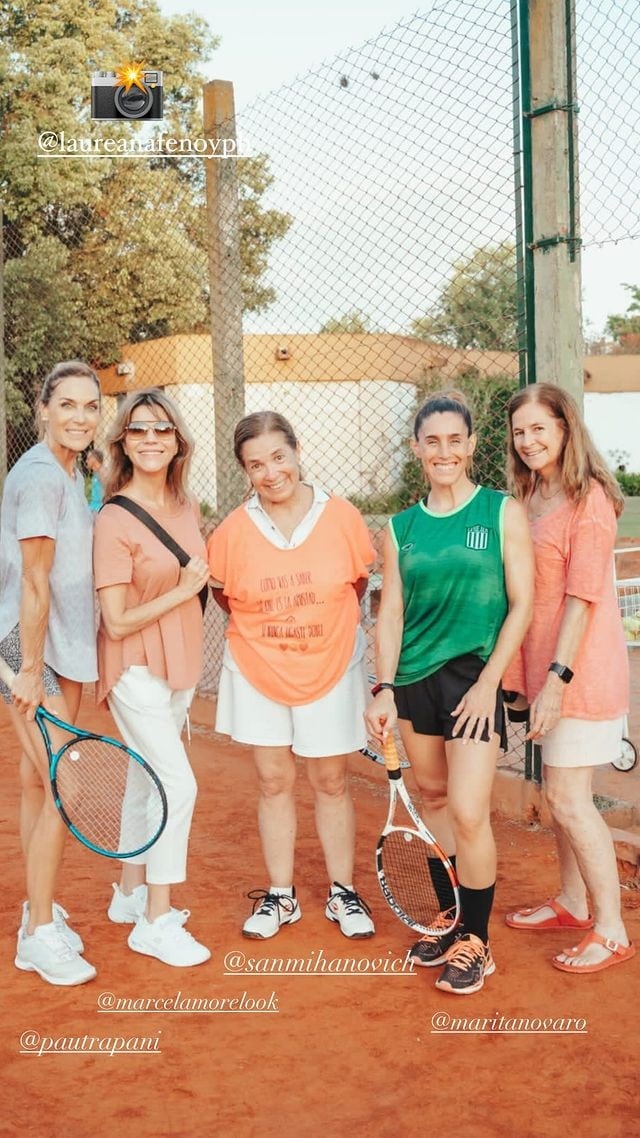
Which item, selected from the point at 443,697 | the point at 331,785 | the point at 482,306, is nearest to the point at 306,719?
the point at 331,785

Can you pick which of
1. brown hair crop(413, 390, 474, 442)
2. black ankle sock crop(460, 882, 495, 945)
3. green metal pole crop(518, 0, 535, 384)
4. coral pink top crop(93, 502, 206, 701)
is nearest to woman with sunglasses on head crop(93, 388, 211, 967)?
coral pink top crop(93, 502, 206, 701)

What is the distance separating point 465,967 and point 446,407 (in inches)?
64.5

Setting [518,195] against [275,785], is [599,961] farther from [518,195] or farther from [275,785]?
[518,195]

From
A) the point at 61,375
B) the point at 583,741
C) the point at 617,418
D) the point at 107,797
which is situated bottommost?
the point at 107,797

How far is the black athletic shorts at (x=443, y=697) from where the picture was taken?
3232 millimetres

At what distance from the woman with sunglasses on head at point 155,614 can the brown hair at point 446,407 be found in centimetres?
74

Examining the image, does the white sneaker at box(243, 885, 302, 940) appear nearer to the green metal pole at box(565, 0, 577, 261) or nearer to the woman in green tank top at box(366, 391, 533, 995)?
the woman in green tank top at box(366, 391, 533, 995)

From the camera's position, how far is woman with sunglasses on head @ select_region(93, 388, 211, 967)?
3.34 m

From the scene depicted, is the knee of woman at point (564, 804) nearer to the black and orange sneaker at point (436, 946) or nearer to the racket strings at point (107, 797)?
the black and orange sneaker at point (436, 946)

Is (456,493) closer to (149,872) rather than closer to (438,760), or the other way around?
(438,760)

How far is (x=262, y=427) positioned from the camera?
348 cm

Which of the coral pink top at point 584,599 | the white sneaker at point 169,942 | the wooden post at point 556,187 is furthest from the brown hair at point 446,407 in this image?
the white sneaker at point 169,942

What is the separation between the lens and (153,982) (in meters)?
3.41

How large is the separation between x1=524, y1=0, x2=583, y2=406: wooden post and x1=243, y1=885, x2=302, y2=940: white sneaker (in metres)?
2.23
